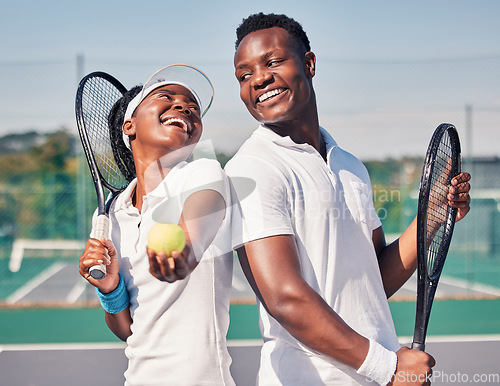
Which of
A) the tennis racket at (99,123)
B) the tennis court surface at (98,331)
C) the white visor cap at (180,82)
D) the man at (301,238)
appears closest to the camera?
the man at (301,238)

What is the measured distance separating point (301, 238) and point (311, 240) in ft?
0.07

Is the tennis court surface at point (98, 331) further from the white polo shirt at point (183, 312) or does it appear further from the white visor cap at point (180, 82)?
the white visor cap at point (180, 82)

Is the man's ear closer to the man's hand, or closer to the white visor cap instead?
the white visor cap

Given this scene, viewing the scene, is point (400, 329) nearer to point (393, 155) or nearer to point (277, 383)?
point (393, 155)

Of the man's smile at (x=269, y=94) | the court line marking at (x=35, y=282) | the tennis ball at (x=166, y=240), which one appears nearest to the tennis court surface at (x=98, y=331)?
the court line marking at (x=35, y=282)

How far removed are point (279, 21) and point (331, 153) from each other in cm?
33

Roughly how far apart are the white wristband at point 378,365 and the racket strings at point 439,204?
0.49 meters

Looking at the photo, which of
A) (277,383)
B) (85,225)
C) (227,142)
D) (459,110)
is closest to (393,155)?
(459,110)

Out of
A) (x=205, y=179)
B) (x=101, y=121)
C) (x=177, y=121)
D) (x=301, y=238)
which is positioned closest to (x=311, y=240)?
(x=301, y=238)

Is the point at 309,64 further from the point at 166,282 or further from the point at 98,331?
the point at 98,331

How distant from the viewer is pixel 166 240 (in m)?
0.95

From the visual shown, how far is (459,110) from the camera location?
20.7 feet

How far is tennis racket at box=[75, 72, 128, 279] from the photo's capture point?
1896 mm

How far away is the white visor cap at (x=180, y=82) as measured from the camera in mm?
1462
